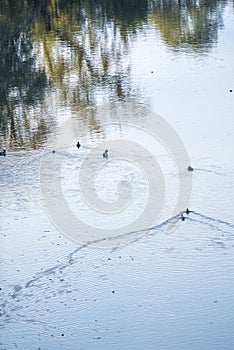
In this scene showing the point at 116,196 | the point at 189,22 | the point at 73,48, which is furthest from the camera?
the point at 189,22

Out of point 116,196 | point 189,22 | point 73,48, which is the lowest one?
point 189,22

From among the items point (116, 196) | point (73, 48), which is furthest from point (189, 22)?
point (116, 196)

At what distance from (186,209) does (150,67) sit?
8.18 m

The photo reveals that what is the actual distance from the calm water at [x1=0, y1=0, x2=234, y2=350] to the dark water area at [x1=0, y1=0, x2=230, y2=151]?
0.23ft

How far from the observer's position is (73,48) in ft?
66.0

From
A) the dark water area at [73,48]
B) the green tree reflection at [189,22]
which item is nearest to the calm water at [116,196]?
the dark water area at [73,48]

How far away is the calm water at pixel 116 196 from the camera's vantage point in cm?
773

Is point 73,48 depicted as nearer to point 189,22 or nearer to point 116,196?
point 189,22

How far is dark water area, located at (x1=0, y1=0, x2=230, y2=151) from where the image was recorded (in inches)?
596

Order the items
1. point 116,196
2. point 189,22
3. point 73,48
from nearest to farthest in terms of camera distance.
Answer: point 116,196
point 73,48
point 189,22

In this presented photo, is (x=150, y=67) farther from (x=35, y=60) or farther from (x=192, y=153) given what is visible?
(x=192, y=153)

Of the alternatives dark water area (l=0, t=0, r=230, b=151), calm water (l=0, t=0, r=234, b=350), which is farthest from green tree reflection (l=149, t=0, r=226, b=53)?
calm water (l=0, t=0, r=234, b=350)

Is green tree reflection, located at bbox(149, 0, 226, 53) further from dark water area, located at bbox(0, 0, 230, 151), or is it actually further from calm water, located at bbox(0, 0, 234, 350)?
calm water, located at bbox(0, 0, 234, 350)

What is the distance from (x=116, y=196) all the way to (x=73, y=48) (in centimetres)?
1034
